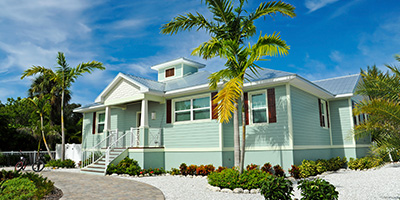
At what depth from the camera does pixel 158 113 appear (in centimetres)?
1616

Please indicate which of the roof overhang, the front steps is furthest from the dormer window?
the front steps

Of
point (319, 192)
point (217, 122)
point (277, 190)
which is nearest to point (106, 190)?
point (277, 190)

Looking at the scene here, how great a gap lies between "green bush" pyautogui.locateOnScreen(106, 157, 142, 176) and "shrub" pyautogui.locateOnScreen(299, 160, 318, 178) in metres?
7.46

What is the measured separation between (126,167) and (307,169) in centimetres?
845

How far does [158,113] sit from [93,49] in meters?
5.92

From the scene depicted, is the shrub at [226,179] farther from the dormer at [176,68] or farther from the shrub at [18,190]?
the dormer at [176,68]

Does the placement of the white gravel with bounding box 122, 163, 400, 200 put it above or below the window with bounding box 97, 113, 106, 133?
below

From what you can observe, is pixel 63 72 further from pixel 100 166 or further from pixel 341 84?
pixel 341 84

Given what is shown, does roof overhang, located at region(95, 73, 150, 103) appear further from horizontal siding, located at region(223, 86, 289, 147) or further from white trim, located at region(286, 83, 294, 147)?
white trim, located at region(286, 83, 294, 147)

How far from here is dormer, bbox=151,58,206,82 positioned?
1852 centimetres

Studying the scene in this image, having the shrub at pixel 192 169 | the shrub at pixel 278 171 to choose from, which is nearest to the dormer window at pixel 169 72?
the shrub at pixel 192 169

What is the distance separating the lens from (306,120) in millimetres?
14055

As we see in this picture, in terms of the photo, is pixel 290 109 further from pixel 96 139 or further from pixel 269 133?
pixel 96 139

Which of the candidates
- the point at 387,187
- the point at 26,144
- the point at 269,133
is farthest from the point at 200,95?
the point at 26,144
